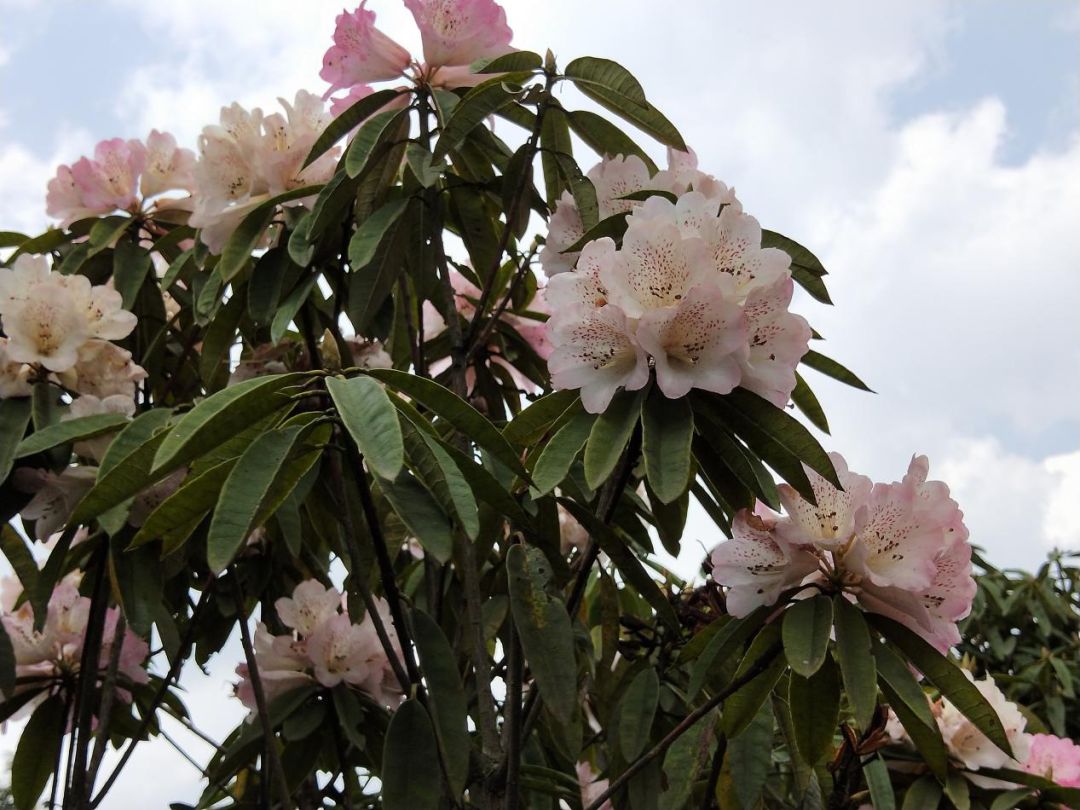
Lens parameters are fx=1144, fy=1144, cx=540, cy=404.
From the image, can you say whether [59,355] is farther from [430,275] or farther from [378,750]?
[378,750]

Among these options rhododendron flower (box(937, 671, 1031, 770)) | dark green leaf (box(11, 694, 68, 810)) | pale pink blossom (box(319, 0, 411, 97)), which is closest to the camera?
pale pink blossom (box(319, 0, 411, 97))

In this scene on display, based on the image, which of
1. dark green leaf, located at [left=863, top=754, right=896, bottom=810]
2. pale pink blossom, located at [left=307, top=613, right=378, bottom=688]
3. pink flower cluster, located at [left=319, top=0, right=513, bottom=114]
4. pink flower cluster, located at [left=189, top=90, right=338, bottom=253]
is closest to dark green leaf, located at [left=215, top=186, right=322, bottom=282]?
pink flower cluster, located at [left=189, top=90, right=338, bottom=253]

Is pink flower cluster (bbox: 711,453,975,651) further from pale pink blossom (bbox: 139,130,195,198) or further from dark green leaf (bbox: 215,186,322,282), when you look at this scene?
pale pink blossom (bbox: 139,130,195,198)

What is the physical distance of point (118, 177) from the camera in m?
1.91

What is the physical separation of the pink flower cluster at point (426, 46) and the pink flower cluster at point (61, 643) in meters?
0.86

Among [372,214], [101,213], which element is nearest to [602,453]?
[372,214]

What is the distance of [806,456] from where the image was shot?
1.10m

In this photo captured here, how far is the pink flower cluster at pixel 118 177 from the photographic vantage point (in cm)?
189

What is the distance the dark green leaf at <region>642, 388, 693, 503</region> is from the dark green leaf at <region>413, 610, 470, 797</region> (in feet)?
0.97

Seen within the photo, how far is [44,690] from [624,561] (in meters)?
1.00

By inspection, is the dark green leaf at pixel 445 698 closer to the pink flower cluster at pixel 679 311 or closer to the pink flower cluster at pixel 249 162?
the pink flower cluster at pixel 679 311

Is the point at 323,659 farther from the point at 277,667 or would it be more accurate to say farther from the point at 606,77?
the point at 606,77

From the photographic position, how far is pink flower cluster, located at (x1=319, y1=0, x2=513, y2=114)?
1541 mm

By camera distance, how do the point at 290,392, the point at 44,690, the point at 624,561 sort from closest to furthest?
the point at 290,392
the point at 624,561
the point at 44,690
